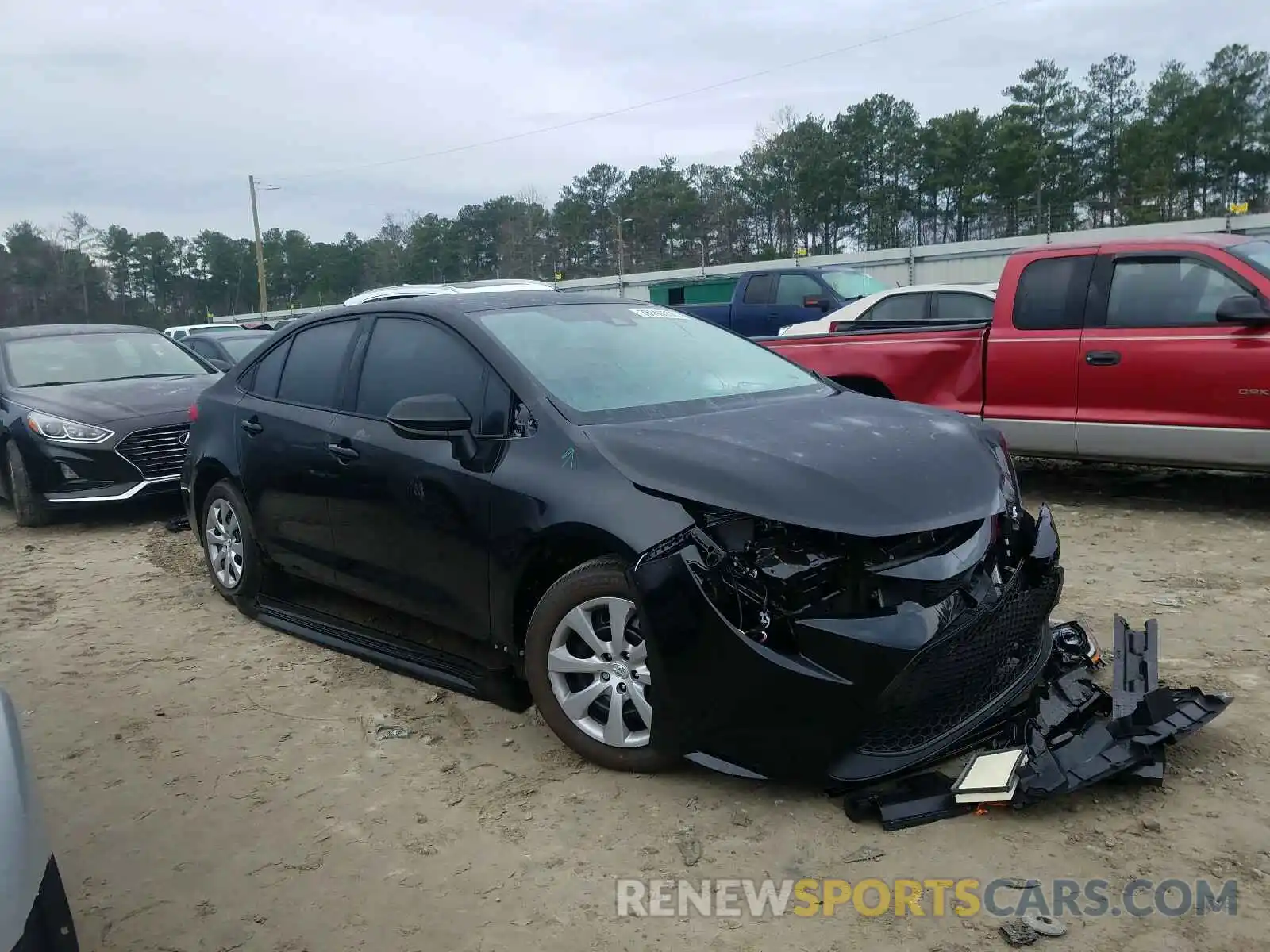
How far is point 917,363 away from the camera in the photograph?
7535mm

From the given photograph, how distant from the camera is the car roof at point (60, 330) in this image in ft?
29.8

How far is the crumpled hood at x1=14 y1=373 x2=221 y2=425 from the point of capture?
26.3 feet

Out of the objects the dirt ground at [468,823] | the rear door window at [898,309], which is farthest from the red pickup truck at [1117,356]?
the rear door window at [898,309]

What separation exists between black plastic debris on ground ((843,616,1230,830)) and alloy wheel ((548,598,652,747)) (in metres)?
0.72

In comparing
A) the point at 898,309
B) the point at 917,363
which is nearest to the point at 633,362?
the point at 917,363

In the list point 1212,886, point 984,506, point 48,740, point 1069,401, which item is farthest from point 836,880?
point 1069,401

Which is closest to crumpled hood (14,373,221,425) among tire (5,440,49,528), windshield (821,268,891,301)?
tire (5,440,49,528)

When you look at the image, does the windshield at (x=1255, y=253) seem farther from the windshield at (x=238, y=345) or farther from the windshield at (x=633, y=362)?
the windshield at (x=238, y=345)

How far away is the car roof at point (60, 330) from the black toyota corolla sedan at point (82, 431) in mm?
187

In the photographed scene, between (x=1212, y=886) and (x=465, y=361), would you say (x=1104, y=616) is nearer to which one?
(x=1212, y=886)

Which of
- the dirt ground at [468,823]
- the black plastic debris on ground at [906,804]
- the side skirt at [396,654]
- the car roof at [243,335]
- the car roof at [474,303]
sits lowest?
the dirt ground at [468,823]

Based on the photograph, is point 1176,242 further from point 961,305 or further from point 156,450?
point 156,450

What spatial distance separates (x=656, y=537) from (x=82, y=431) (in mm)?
6423

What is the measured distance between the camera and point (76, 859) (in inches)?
125
